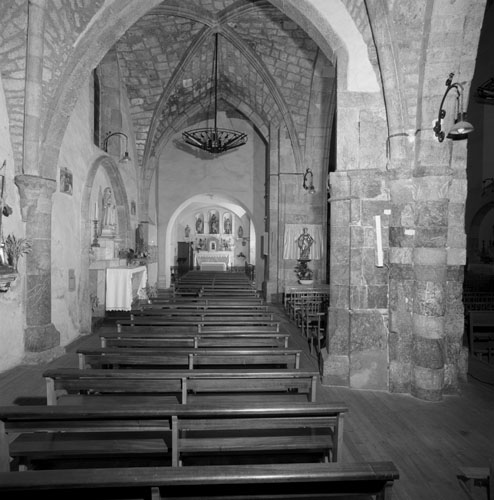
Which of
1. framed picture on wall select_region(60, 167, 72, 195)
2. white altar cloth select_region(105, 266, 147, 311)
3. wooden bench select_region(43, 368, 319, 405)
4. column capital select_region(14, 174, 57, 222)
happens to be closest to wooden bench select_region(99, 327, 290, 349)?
wooden bench select_region(43, 368, 319, 405)

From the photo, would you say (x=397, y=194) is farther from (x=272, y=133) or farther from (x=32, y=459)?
(x=272, y=133)

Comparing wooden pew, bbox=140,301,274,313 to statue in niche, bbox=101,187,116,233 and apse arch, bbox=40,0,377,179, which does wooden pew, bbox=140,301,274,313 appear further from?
apse arch, bbox=40,0,377,179

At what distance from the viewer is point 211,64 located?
509 inches

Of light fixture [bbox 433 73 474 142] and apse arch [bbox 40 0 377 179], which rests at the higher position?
apse arch [bbox 40 0 377 179]

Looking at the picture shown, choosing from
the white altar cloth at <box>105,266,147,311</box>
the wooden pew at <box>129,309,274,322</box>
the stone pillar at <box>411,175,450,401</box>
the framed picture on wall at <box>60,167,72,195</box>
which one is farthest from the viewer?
the white altar cloth at <box>105,266,147,311</box>

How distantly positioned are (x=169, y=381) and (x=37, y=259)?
174 inches

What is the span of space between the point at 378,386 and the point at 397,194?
2.62 m

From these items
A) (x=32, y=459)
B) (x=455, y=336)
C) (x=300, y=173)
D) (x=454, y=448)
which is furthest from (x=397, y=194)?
(x=300, y=173)

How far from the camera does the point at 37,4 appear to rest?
6254mm

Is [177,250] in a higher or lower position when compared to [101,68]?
lower

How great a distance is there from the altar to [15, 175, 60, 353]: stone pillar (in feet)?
55.6

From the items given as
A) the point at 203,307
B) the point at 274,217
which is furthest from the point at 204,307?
the point at 274,217

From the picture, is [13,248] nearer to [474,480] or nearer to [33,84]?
[33,84]

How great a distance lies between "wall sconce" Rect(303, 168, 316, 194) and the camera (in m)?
13.4
